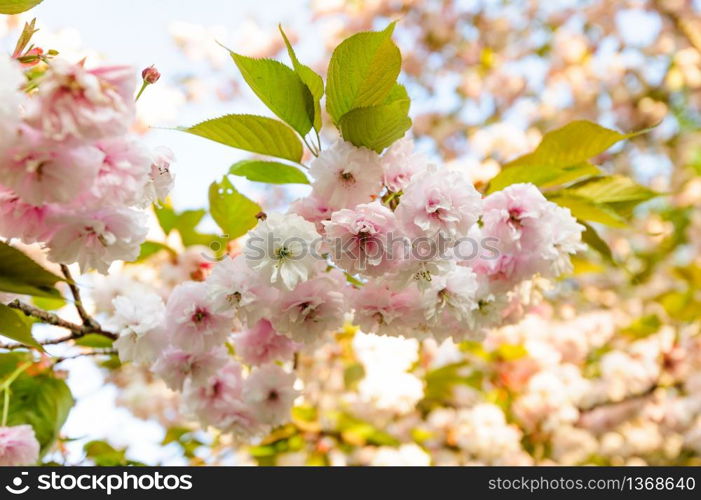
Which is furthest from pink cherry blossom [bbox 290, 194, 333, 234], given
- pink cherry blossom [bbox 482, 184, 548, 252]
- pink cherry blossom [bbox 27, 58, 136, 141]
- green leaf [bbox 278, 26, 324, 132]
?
pink cherry blossom [bbox 27, 58, 136, 141]

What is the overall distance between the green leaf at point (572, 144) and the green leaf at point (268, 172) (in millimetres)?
364

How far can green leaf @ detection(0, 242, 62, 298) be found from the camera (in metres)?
0.65

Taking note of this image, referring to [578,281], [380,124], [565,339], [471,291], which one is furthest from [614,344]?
[380,124]

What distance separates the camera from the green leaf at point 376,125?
0.73m

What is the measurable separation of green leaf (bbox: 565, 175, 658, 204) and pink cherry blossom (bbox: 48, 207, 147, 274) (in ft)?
2.24

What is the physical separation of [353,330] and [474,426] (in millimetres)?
542

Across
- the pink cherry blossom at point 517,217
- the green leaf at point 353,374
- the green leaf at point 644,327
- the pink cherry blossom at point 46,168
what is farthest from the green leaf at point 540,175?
the green leaf at point 644,327

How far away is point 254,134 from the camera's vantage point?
32.8 inches

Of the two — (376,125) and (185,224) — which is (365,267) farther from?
(185,224)

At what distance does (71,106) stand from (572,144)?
754mm

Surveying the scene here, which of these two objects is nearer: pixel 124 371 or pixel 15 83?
pixel 15 83
